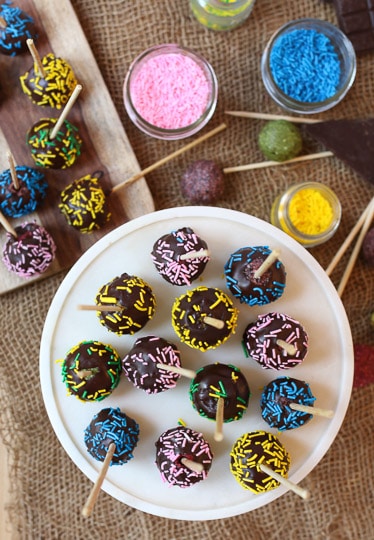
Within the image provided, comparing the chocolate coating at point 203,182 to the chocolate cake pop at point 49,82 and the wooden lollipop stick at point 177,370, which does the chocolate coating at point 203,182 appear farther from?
the wooden lollipop stick at point 177,370

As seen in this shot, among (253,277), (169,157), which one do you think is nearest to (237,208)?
(169,157)

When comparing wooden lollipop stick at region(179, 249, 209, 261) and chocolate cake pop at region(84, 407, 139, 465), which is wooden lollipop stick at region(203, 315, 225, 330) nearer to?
wooden lollipop stick at region(179, 249, 209, 261)

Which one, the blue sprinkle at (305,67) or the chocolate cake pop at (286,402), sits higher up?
the blue sprinkle at (305,67)

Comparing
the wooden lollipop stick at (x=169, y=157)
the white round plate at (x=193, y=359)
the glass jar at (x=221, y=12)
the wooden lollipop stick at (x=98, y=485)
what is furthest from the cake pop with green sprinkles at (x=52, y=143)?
the wooden lollipop stick at (x=98, y=485)

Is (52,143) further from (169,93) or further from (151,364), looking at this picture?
(151,364)

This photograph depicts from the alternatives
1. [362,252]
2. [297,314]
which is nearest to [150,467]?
[297,314]

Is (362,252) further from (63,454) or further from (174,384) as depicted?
(63,454)
